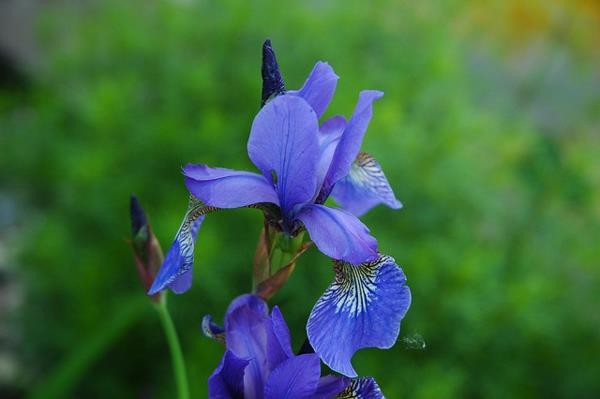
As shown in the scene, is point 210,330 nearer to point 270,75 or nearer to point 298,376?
point 298,376

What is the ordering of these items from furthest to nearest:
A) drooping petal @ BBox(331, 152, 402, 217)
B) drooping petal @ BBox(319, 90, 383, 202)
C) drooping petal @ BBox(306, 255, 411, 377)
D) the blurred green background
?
1. the blurred green background
2. drooping petal @ BBox(331, 152, 402, 217)
3. drooping petal @ BBox(319, 90, 383, 202)
4. drooping petal @ BBox(306, 255, 411, 377)

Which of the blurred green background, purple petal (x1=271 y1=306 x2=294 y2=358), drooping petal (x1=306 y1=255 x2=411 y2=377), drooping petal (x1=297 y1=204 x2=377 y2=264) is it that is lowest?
the blurred green background

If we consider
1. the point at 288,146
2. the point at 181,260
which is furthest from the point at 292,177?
the point at 181,260

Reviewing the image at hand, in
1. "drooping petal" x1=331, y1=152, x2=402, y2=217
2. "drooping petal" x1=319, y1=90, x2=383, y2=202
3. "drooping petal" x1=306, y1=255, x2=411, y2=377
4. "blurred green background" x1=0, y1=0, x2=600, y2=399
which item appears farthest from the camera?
"blurred green background" x1=0, y1=0, x2=600, y2=399

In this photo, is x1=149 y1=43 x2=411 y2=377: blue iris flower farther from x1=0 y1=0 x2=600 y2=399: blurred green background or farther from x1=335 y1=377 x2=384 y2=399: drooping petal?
x1=0 y1=0 x2=600 y2=399: blurred green background

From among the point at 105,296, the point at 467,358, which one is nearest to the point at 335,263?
the point at 467,358

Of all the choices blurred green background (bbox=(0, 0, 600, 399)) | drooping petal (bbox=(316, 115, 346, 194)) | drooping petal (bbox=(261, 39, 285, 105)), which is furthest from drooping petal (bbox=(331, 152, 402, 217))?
blurred green background (bbox=(0, 0, 600, 399))

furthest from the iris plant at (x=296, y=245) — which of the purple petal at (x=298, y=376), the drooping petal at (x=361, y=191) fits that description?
the drooping petal at (x=361, y=191)
